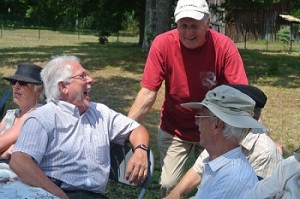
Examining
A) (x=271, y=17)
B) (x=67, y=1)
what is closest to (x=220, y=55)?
(x=67, y=1)

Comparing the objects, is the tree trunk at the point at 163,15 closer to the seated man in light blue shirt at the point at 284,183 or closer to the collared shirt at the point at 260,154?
the collared shirt at the point at 260,154

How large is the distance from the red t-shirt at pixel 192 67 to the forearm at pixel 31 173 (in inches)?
45.5

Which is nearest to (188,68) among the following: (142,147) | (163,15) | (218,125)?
(142,147)

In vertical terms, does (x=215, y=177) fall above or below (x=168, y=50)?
below

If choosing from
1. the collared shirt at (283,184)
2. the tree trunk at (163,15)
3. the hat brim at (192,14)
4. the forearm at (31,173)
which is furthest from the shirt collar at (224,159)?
the tree trunk at (163,15)

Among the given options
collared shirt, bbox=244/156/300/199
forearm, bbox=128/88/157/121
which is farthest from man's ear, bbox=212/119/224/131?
forearm, bbox=128/88/157/121

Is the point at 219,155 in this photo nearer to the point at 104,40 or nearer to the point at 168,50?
the point at 168,50

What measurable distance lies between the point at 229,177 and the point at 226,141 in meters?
0.18

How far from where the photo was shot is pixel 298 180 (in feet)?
8.18

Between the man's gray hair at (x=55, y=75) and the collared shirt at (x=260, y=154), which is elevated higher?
the man's gray hair at (x=55, y=75)

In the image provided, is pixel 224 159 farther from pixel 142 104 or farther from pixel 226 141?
pixel 142 104

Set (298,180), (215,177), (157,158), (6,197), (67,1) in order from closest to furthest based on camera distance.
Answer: (298,180)
(215,177)
(6,197)
(157,158)
(67,1)

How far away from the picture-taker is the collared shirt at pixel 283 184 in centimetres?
249

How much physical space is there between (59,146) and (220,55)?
1.33 meters
